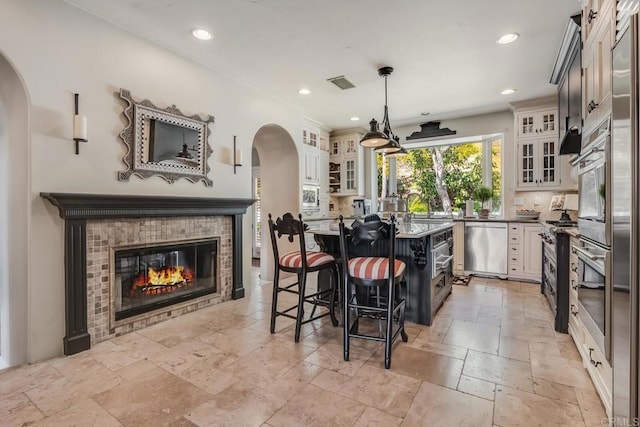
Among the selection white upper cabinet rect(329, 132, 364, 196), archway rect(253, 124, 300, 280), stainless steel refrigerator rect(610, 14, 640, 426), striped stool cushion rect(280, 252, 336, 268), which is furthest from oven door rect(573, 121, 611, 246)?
white upper cabinet rect(329, 132, 364, 196)

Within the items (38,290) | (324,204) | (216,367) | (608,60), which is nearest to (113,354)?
(38,290)

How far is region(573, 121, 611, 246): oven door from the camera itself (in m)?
1.70

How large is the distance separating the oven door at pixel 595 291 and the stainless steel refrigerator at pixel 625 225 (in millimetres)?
364

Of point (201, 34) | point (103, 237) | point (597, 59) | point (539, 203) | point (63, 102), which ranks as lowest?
point (103, 237)

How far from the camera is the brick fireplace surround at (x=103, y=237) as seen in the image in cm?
239

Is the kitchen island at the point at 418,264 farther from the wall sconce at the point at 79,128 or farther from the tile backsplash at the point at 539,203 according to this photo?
the tile backsplash at the point at 539,203

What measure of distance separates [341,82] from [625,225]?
11.2 feet

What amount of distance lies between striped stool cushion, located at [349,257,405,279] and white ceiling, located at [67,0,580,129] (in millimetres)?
2042

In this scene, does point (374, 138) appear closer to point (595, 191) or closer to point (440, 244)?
point (440, 244)

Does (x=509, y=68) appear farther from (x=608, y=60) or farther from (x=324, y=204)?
(x=324, y=204)

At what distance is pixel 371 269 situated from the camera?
90.9 inches

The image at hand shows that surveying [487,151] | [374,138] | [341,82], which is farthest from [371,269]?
[487,151]

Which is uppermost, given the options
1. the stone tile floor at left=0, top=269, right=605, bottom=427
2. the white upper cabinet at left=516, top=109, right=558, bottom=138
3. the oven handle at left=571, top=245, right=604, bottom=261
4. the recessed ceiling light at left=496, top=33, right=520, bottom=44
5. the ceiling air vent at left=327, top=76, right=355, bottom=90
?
the ceiling air vent at left=327, top=76, right=355, bottom=90

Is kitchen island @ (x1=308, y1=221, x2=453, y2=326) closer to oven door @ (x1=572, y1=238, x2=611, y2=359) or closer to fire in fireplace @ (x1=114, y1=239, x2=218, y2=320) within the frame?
oven door @ (x1=572, y1=238, x2=611, y2=359)
